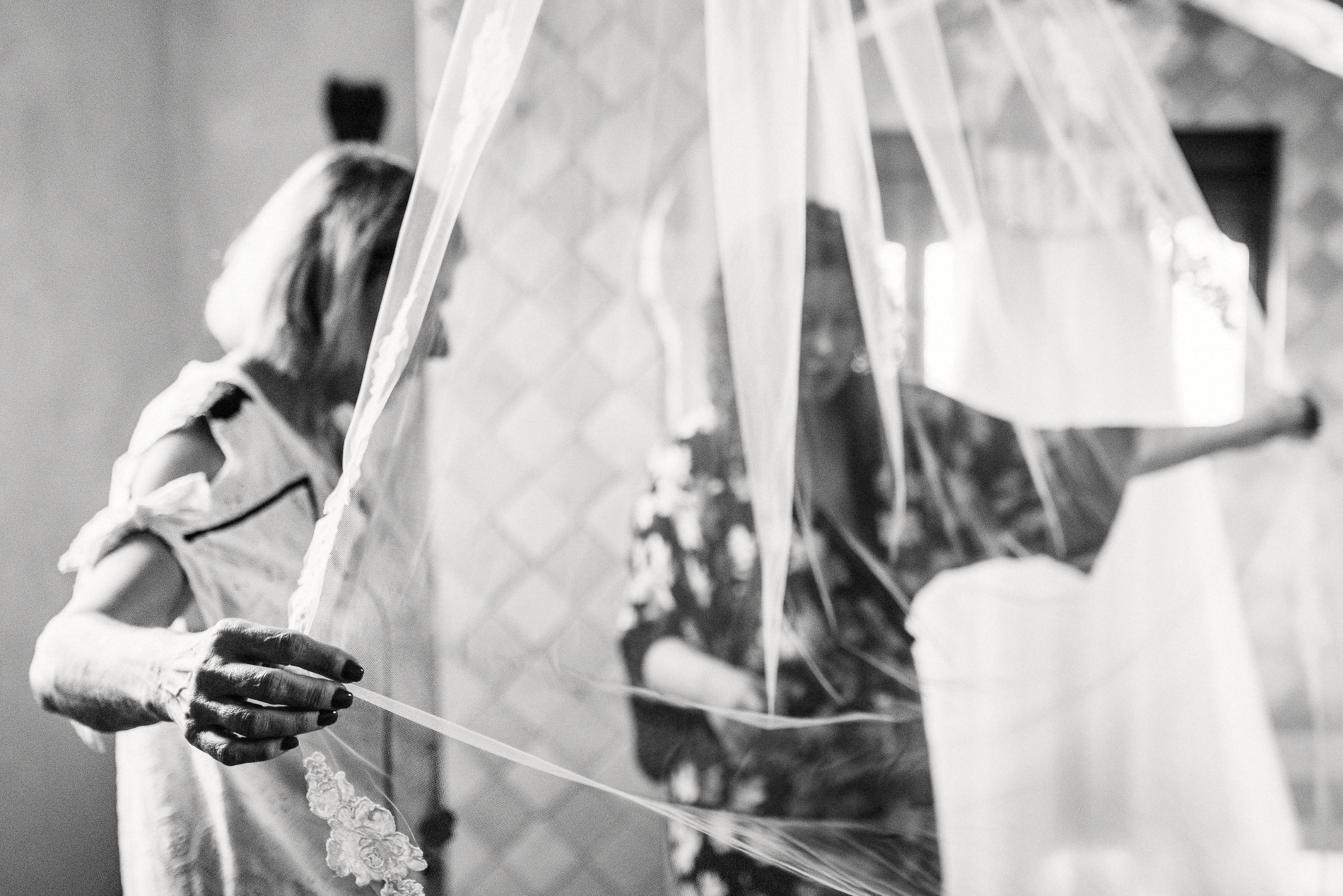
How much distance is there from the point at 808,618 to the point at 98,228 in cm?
75

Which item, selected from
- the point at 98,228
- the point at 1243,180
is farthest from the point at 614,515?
the point at 1243,180

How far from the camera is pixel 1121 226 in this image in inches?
30.1

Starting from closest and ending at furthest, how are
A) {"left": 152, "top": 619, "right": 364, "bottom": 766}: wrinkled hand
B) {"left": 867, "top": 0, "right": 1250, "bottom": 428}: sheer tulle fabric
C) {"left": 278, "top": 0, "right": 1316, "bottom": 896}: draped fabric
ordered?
1. {"left": 152, "top": 619, "right": 364, "bottom": 766}: wrinkled hand
2. {"left": 278, "top": 0, "right": 1316, "bottom": 896}: draped fabric
3. {"left": 867, "top": 0, "right": 1250, "bottom": 428}: sheer tulle fabric

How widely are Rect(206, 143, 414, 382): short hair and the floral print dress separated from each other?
0.31m

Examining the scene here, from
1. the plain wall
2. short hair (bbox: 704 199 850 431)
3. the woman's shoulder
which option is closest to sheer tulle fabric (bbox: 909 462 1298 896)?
short hair (bbox: 704 199 850 431)

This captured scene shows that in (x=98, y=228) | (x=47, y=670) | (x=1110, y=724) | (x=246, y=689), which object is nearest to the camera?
(x=246, y=689)

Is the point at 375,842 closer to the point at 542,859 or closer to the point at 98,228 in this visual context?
the point at 542,859

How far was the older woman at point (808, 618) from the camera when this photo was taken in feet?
2.18

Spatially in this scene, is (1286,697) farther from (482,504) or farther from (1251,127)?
(482,504)

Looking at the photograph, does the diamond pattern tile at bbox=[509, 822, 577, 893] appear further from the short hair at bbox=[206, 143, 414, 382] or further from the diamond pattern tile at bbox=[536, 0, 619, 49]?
the diamond pattern tile at bbox=[536, 0, 619, 49]

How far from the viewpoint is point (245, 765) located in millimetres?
679

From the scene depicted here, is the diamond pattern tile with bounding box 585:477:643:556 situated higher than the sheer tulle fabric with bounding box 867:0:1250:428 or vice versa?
the sheer tulle fabric with bounding box 867:0:1250:428

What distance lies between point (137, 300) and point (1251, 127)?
3.62 feet

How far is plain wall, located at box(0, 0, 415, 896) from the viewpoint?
790mm
